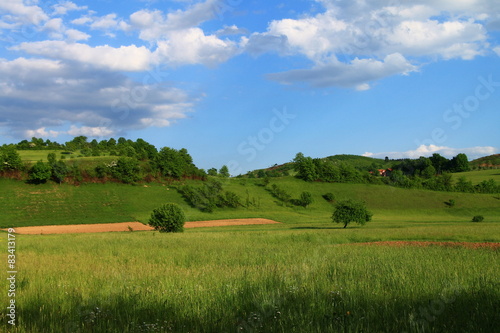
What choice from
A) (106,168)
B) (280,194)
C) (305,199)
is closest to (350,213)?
(305,199)

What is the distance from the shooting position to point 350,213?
1893 inches

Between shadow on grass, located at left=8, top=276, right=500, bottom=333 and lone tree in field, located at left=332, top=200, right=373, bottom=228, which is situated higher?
shadow on grass, located at left=8, top=276, right=500, bottom=333

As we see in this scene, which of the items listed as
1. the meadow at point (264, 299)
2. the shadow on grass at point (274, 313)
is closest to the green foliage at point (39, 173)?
the meadow at point (264, 299)

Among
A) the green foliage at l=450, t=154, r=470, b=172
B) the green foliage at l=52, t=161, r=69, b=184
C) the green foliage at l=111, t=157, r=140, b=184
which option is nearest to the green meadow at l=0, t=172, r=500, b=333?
the green foliage at l=52, t=161, r=69, b=184

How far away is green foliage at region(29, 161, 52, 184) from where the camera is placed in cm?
8138

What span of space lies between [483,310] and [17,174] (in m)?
95.2

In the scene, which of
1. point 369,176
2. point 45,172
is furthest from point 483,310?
point 369,176

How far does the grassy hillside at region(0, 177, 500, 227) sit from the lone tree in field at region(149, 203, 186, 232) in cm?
3070

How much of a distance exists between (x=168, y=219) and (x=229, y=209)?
44.1 m

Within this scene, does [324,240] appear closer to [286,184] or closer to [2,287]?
[2,287]

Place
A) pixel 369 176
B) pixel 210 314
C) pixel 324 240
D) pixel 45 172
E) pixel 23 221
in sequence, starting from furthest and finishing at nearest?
pixel 369 176 → pixel 45 172 → pixel 23 221 → pixel 324 240 → pixel 210 314

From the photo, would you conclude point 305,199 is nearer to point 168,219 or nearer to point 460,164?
point 168,219

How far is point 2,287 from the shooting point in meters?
8.98

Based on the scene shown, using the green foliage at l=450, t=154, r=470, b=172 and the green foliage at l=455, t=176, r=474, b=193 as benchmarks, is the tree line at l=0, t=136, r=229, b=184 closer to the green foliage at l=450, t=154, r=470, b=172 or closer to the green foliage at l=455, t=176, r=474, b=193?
the green foliage at l=455, t=176, r=474, b=193
